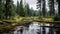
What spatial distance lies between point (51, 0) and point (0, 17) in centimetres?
3475

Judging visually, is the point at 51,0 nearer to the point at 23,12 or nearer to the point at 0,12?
the point at 23,12

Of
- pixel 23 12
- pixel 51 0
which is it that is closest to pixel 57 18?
pixel 51 0

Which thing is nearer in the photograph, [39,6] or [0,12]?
[0,12]

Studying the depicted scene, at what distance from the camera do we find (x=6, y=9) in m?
59.2

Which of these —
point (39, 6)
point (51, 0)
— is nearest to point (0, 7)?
point (51, 0)

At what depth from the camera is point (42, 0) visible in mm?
95562

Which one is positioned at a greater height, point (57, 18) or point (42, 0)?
point (42, 0)

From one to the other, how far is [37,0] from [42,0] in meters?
3.24

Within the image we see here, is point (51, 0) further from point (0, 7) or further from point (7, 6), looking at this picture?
point (0, 7)

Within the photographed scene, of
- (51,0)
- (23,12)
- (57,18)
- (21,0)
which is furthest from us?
(21,0)

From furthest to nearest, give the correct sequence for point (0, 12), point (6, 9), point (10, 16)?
point (10, 16) < point (6, 9) < point (0, 12)

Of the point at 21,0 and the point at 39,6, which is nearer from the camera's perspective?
the point at 39,6

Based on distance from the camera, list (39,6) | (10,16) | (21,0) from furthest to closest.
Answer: (21,0)
(39,6)
(10,16)

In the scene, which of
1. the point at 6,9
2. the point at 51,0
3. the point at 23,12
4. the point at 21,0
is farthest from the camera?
the point at 21,0
